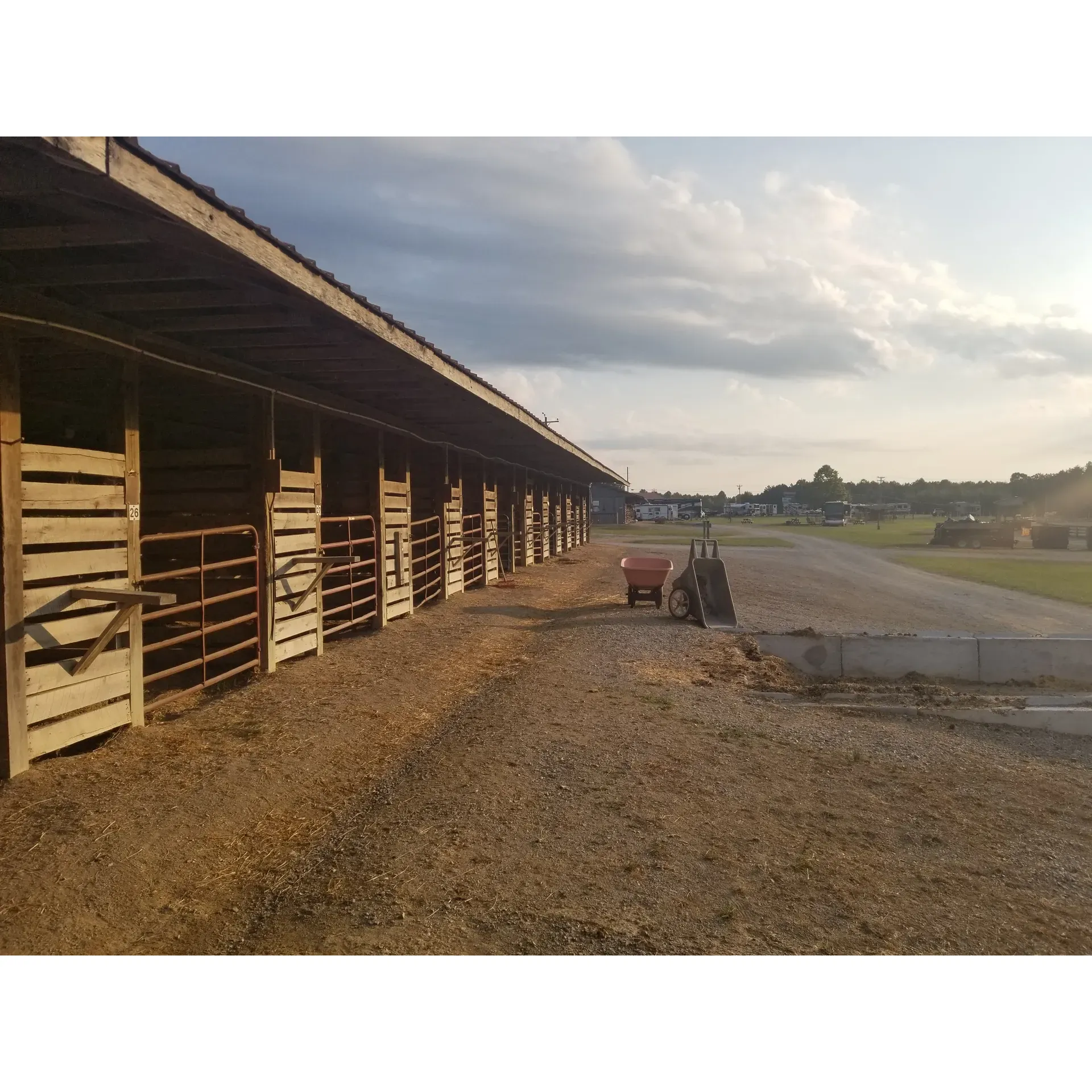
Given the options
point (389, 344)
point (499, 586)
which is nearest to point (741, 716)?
point (389, 344)

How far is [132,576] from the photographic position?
5.99 metres

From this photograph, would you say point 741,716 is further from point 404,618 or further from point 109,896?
point 404,618

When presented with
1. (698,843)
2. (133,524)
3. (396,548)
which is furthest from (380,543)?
(698,843)

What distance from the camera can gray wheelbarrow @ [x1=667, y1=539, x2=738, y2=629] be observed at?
12.3 meters

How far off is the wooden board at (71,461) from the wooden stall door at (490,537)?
1196cm

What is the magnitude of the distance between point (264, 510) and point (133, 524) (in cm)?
206

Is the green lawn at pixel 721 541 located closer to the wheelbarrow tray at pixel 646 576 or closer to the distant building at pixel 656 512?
the wheelbarrow tray at pixel 646 576

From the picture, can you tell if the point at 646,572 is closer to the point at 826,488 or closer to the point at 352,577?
the point at 352,577

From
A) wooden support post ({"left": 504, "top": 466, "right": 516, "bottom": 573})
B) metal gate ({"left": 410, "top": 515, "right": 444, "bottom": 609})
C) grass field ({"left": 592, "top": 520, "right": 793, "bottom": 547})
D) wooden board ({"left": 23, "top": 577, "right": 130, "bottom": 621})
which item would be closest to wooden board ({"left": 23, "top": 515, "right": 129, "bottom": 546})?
wooden board ({"left": 23, "top": 577, "right": 130, "bottom": 621})

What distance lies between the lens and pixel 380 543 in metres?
11.3

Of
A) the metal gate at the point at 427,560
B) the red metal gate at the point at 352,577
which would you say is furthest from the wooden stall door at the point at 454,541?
the red metal gate at the point at 352,577

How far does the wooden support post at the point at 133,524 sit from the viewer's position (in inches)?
233

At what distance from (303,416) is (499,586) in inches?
343

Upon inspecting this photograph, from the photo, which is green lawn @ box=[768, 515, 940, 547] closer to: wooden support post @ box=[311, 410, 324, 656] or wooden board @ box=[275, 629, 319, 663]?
wooden support post @ box=[311, 410, 324, 656]
